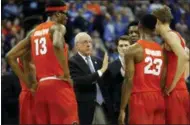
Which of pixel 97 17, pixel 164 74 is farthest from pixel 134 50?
pixel 97 17

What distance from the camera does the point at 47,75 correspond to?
9273 millimetres

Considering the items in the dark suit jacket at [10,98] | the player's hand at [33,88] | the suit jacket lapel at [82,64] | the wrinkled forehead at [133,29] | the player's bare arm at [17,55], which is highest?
the wrinkled forehead at [133,29]

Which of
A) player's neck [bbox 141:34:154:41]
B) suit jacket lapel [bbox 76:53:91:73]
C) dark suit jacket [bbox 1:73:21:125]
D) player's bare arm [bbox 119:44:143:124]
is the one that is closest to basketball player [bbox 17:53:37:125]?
player's bare arm [bbox 119:44:143:124]

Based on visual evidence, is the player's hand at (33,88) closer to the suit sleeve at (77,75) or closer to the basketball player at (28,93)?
the basketball player at (28,93)

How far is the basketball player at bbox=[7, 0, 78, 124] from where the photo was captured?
918 centimetres

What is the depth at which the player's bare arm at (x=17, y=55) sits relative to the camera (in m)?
9.41

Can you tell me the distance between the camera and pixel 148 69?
9.32 meters

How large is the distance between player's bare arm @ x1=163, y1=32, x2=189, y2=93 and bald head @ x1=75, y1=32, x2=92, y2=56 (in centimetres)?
195

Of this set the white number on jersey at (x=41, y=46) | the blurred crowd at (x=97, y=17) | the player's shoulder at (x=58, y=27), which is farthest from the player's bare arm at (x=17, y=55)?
the blurred crowd at (x=97, y=17)

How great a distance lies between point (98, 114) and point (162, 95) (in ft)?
6.74

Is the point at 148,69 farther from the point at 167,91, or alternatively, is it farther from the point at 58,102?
the point at 58,102

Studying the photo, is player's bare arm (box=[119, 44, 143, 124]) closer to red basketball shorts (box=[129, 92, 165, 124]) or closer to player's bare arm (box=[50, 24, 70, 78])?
red basketball shorts (box=[129, 92, 165, 124])

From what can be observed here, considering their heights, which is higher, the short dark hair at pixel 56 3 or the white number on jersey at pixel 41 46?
the short dark hair at pixel 56 3

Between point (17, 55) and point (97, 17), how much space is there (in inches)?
467
